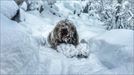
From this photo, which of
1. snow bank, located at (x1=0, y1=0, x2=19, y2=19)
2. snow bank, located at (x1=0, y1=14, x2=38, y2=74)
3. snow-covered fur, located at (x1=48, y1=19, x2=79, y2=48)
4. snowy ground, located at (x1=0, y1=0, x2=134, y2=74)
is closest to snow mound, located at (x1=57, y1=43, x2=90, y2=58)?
snowy ground, located at (x1=0, y1=0, x2=134, y2=74)

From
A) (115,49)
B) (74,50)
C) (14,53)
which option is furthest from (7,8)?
(115,49)

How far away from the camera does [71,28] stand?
6.90 meters

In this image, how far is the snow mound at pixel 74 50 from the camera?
6398mm

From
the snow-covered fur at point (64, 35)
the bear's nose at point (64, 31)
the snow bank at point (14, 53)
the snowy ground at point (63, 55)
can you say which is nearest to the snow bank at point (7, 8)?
the snowy ground at point (63, 55)

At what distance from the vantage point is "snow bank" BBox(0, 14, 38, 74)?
458cm

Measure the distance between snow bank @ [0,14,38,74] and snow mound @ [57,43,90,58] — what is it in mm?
1088

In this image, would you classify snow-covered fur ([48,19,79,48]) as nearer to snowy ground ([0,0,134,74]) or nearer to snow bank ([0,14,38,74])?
snowy ground ([0,0,134,74])

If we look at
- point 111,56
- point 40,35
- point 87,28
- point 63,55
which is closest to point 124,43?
point 111,56

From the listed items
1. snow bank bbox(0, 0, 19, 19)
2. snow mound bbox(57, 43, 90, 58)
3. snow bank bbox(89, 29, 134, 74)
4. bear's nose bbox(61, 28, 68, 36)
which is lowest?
snow mound bbox(57, 43, 90, 58)

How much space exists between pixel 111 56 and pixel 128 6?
488cm

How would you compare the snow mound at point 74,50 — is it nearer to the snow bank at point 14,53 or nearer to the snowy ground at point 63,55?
the snowy ground at point 63,55

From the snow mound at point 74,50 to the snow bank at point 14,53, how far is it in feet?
3.57

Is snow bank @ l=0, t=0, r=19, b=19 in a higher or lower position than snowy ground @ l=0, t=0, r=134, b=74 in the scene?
higher

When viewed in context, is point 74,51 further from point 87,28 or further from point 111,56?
point 87,28
